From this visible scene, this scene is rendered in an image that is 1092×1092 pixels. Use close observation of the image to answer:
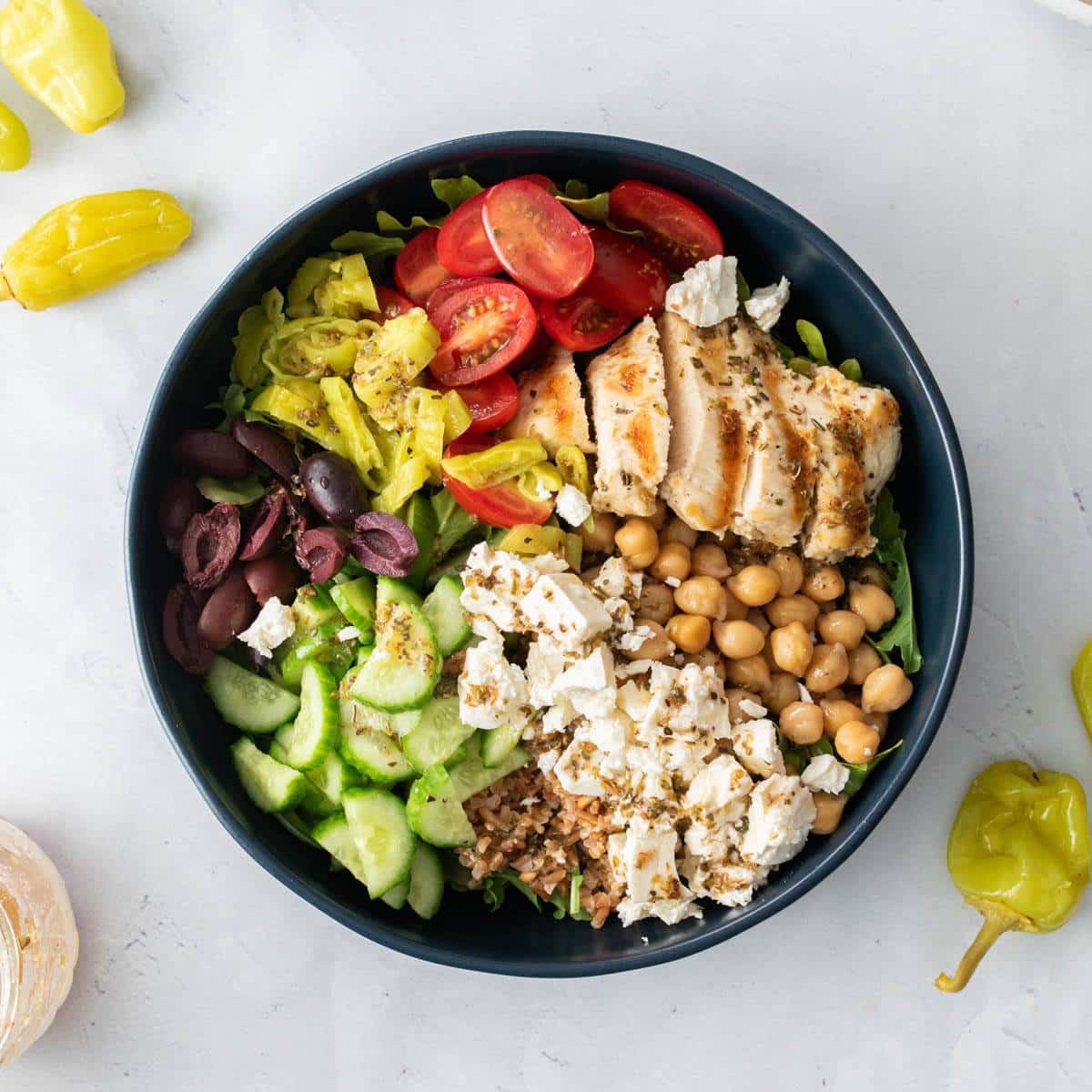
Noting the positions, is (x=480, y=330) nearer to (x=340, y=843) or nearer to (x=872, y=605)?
(x=872, y=605)

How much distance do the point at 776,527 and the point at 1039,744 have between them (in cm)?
116

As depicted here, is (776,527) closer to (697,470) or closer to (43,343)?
(697,470)

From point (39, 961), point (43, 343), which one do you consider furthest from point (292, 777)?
point (43, 343)

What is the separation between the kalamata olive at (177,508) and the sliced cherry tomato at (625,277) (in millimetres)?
1164

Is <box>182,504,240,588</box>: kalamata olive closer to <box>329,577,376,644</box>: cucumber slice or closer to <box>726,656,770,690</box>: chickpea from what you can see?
<box>329,577,376,644</box>: cucumber slice

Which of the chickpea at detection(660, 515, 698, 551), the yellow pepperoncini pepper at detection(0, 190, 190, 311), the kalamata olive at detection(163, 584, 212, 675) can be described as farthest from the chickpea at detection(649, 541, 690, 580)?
the yellow pepperoncini pepper at detection(0, 190, 190, 311)

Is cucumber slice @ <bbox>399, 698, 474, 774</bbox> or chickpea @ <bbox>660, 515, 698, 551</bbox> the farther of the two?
chickpea @ <bbox>660, 515, 698, 551</bbox>

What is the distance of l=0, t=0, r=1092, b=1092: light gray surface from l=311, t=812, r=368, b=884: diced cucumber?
0.46 metres

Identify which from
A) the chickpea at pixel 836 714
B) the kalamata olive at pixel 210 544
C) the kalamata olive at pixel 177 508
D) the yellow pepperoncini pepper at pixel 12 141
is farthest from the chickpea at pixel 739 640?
the yellow pepperoncini pepper at pixel 12 141

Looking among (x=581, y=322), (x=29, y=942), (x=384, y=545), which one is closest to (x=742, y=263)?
(x=581, y=322)

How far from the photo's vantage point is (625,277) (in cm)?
284

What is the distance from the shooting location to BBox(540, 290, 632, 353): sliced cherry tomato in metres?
2.81

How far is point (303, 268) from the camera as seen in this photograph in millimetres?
2896

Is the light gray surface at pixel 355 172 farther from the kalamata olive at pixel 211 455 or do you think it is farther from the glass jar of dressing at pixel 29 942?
the kalamata olive at pixel 211 455
